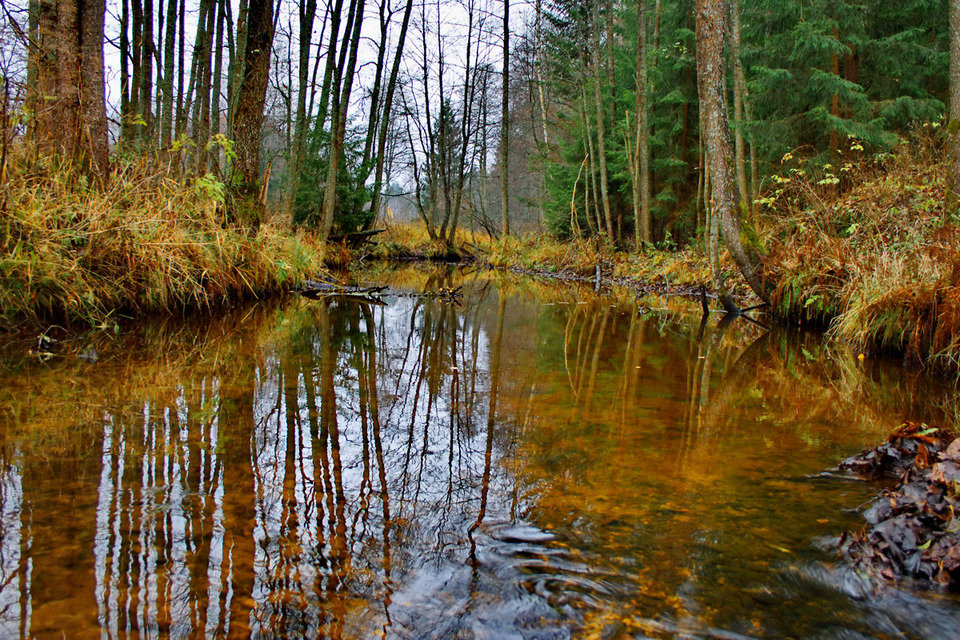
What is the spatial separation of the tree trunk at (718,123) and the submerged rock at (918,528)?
5.84 meters

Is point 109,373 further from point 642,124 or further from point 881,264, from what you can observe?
point 642,124

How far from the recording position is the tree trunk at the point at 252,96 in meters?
8.09

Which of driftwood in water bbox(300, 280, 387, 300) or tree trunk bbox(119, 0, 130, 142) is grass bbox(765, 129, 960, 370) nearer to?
driftwood in water bbox(300, 280, 387, 300)

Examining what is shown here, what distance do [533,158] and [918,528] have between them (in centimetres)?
2097

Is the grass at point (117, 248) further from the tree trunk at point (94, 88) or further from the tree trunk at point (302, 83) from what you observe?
the tree trunk at point (302, 83)

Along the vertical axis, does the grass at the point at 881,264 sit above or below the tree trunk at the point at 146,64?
below

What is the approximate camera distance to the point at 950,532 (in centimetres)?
170

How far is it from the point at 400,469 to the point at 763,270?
6.91 metres

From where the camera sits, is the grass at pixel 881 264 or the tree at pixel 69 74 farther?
the tree at pixel 69 74

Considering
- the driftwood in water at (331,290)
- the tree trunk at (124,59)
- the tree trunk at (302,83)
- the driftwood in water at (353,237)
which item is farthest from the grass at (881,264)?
the tree trunk at (124,59)

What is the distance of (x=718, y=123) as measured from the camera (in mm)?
7582

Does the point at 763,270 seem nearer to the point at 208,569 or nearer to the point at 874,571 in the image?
the point at 874,571

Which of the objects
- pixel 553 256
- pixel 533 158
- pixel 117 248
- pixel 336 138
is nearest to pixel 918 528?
pixel 117 248

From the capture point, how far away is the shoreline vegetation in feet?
15.1
